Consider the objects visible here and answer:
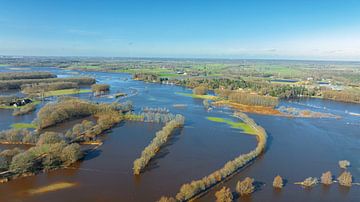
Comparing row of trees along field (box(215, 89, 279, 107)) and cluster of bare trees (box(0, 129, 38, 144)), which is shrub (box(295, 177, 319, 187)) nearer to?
cluster of bare trees (box(0, 129, 38, 144))

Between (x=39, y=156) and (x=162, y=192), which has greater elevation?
(x=39, y=156)

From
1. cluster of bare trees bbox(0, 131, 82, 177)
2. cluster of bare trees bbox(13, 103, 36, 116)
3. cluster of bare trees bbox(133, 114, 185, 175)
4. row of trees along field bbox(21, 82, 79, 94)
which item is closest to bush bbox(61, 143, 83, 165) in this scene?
cluster of bare trees bbox(0, 131, 82, 177)

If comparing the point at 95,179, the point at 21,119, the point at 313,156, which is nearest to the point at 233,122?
the point at 313,156

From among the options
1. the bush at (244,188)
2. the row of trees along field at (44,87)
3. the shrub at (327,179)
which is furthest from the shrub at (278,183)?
the row of trees along field at (44,87)

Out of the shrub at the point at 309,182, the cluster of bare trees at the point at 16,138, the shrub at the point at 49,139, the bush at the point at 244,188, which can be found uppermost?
the shrub at the point at 49,139

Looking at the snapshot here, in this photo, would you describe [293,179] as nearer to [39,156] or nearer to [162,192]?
[162,192]

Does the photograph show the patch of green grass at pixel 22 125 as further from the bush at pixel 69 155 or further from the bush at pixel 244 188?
the bush at pixel 244 188
